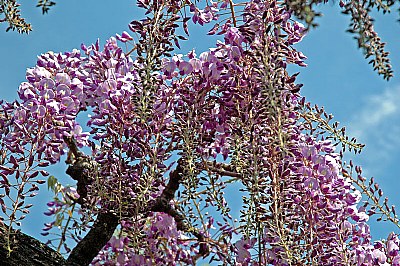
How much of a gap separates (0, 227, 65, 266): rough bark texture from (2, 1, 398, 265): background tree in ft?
0.16

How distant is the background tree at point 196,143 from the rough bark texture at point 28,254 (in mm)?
49

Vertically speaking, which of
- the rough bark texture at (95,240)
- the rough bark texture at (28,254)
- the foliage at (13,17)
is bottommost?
the rough bark texture at (28,254)

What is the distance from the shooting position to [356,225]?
2127 millimetres

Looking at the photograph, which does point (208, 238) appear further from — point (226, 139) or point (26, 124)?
point (26, 124)

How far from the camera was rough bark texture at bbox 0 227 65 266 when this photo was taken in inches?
76.8

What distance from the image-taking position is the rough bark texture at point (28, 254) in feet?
6.40

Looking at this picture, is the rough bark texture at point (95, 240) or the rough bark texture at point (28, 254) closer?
the rough bark texture at point (28, 254)

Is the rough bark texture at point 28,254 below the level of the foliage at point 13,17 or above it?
below

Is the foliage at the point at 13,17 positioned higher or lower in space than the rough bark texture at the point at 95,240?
higher

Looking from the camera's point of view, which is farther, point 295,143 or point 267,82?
point 295,143

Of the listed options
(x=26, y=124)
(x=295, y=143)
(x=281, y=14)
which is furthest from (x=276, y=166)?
(x=26, y=124)

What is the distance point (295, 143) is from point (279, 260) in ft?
1.20

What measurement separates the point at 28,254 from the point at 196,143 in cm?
66

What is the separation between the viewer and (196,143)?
Answer: 190 cm
